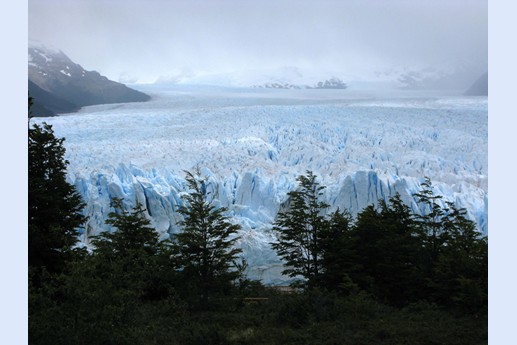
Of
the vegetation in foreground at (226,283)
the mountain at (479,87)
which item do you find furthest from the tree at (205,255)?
the mountain at (479,87)

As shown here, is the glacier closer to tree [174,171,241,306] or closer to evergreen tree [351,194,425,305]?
evergreen tree [351,194,425,305]

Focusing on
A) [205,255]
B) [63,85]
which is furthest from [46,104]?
[205,255]

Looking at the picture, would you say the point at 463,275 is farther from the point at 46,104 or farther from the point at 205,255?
the point at 46,104

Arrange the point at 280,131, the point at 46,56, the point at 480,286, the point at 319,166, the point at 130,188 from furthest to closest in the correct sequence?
the point at 280,131, the point at 319,166, the point at 130,188, the point at 46,56, the point at 480,286

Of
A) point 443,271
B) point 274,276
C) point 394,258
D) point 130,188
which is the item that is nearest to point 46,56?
point 130,188

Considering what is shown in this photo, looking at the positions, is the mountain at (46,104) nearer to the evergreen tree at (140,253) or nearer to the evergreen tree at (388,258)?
the evergreen tree at (140,253)

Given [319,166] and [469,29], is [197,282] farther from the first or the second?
[469,29]

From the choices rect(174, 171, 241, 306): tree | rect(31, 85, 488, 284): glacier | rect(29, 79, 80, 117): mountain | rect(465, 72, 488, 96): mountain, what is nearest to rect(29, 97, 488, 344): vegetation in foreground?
rect(174, 171, 241, 306): tree
